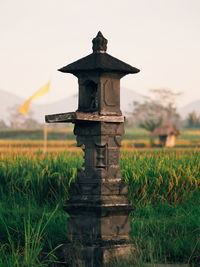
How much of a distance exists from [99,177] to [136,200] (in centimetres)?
384

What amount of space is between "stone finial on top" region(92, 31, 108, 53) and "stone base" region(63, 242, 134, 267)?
270 centimetres

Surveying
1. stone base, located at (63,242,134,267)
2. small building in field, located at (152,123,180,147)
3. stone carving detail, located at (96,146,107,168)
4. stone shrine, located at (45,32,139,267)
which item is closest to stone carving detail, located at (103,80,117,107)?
stone shrine, located at (45,32,139,267)

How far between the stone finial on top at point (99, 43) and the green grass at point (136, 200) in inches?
104

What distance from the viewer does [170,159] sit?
14.8 meters

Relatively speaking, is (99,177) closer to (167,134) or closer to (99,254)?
(99,254)

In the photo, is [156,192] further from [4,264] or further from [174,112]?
[174,112]

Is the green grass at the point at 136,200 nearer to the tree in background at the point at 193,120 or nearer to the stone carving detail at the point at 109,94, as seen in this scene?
the stone carving detail at the point at 109,94

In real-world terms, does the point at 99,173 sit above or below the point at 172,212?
above

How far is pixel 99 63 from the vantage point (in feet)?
26.9

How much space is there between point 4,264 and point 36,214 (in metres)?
3.15

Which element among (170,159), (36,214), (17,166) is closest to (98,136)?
(36,214)

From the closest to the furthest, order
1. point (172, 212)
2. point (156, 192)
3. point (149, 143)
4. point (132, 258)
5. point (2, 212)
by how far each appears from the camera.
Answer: point (132, 258) < point (2, 212) < point (172, 212) < point (156, 192) < point (149, 143)

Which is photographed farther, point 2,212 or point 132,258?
point 2,212

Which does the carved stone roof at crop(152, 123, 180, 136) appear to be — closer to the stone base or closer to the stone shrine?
the stone shrine
